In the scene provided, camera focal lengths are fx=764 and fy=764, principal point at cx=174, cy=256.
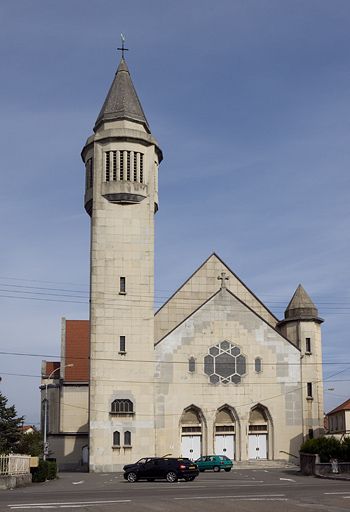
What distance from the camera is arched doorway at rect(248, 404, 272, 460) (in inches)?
2269

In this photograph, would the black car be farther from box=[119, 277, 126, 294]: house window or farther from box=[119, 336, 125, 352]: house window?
box=[119, 277, 126, 294]: house window

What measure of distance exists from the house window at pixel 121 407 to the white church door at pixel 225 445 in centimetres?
750

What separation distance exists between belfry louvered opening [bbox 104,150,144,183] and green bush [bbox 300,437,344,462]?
77.3 ft

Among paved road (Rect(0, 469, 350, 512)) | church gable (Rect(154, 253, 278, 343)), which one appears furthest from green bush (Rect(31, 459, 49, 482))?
church gable (Rect(154, 253, 278, 343))

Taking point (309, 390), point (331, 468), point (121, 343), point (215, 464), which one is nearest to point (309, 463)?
point (331, 468)

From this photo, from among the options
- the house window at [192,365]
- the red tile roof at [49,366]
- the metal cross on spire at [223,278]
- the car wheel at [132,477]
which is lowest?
the car wheel at [132,477]

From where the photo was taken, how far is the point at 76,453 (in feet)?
228

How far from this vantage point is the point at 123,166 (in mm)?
57406

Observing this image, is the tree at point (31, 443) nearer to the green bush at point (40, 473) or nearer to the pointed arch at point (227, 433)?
the pointed arch at point (227, 433)

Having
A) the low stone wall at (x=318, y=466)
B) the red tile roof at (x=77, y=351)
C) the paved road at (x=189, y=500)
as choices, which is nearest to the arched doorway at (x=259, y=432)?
the low stone wall at (x=318, y=466)

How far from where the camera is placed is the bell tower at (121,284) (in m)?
53.8

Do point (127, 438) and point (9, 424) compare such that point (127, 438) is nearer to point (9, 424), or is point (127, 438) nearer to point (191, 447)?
point (191, 447)

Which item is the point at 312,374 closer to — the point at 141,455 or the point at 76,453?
the point at 141,455

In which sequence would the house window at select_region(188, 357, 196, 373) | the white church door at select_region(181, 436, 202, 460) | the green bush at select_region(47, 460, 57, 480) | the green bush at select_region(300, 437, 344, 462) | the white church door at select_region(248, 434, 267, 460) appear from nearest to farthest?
the green bush at select_region(47, 460, 57, 480) < the green bush at select_region(300, 437, 344, 462) < the white church door at select_region(181, 436, 202, 460) < the house window at select_region(188, 357, 196, 373) < the white church door at select_region(248, 434, 267, 460)
